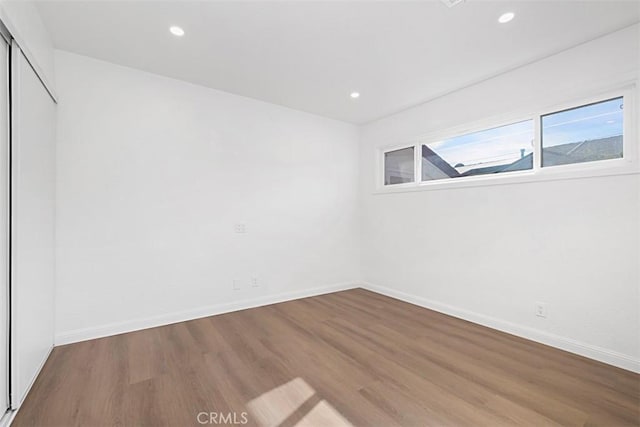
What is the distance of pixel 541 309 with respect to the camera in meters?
2.71

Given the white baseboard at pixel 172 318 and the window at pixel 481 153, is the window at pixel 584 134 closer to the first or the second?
the window at pixel 481 153

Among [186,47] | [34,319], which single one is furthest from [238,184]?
[34,319]

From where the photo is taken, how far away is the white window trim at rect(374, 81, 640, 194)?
2270mm

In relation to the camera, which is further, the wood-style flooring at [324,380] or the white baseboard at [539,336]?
the white baseboard at [539,336]

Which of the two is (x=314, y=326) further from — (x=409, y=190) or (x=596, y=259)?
(x=596, y=259)

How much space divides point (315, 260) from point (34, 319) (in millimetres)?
3036

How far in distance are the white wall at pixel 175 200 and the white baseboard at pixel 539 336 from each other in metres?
1.54

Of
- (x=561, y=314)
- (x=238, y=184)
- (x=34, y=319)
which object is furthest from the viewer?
(x=238, y=184)

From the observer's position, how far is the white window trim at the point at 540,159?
2.27m

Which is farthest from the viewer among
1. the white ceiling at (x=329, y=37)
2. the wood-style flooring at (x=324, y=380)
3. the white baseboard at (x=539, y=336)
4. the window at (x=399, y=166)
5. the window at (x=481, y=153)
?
the window at (x=399, y=166)

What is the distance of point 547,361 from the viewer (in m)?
2.36

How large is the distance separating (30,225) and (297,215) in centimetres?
276

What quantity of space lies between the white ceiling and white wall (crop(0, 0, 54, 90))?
0.37ft

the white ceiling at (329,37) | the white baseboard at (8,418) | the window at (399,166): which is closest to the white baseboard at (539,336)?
the window at (399,166)
